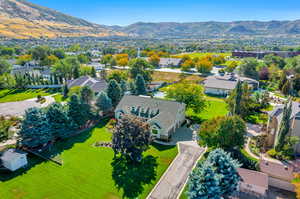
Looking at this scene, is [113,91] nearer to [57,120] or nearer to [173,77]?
[57,120]

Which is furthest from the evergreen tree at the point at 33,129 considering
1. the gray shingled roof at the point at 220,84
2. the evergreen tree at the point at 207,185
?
the gray shingled roof at the point at 220,84

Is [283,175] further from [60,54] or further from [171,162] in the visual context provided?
[60,54]

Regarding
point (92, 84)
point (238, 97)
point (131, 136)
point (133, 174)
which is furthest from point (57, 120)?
point (238, 97)

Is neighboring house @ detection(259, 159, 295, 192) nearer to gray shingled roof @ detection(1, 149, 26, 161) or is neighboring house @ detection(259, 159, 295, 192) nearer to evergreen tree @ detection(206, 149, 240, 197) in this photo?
evergreen tree @ detection(206, 149, 240, 197)

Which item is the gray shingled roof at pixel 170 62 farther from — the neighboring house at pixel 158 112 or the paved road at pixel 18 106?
the neighboring house at pixel 158 112

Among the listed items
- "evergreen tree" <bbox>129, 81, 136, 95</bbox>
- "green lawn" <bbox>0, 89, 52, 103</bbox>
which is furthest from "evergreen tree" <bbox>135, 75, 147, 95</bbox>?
"green lawn" <bbox>0, 89, 52, 103</bbox>
